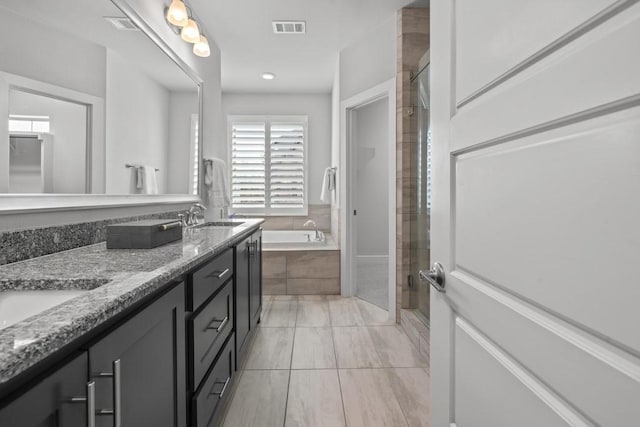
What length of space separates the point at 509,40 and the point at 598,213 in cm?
39

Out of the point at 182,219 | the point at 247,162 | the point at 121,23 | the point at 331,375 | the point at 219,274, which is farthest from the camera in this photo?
the point at 247,162

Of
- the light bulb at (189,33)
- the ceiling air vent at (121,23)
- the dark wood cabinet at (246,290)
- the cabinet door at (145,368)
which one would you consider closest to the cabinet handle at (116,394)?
the cabinet door at (145,368)

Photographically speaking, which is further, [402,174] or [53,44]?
[402,174]

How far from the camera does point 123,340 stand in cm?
76

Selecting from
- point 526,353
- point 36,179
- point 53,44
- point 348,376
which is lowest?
point 348,376

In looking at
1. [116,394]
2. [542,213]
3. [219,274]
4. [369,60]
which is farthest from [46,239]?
[369,60]

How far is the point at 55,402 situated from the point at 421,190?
250cm

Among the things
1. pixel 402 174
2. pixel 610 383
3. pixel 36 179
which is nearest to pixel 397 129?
pixel 402 174

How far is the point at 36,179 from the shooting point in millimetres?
1283

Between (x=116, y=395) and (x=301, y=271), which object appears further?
(x=301, y=271)

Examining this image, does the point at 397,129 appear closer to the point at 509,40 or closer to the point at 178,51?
the point at 178,51

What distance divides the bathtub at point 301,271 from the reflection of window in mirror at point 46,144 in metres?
2.31

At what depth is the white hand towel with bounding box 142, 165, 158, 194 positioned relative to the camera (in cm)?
211

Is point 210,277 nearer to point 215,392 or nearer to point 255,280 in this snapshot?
point 215,392
